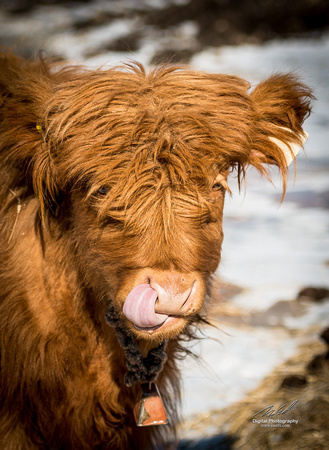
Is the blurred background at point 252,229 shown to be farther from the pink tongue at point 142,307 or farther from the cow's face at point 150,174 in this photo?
the pink tongue at point 142,307

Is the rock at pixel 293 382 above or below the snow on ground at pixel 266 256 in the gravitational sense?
below

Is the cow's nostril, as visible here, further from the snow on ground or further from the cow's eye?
the snow on ground

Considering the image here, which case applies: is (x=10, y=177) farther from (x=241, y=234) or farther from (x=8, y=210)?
(x=241, y=234)

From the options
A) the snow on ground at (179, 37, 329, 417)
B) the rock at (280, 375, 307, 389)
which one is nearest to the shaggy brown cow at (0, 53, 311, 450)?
the snow on ground at (179, 37, 329, 417)

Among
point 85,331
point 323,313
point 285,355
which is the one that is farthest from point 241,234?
point 85,331

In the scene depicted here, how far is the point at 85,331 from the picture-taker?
2.36 m

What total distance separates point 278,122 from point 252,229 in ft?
12.0

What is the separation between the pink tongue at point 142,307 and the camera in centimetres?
164

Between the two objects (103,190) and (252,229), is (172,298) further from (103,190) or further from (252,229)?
(252,229)

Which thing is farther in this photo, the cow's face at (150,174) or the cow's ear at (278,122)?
the cow's ear at (278,122)

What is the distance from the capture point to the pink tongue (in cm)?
164

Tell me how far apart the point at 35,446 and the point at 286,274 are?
325cm
